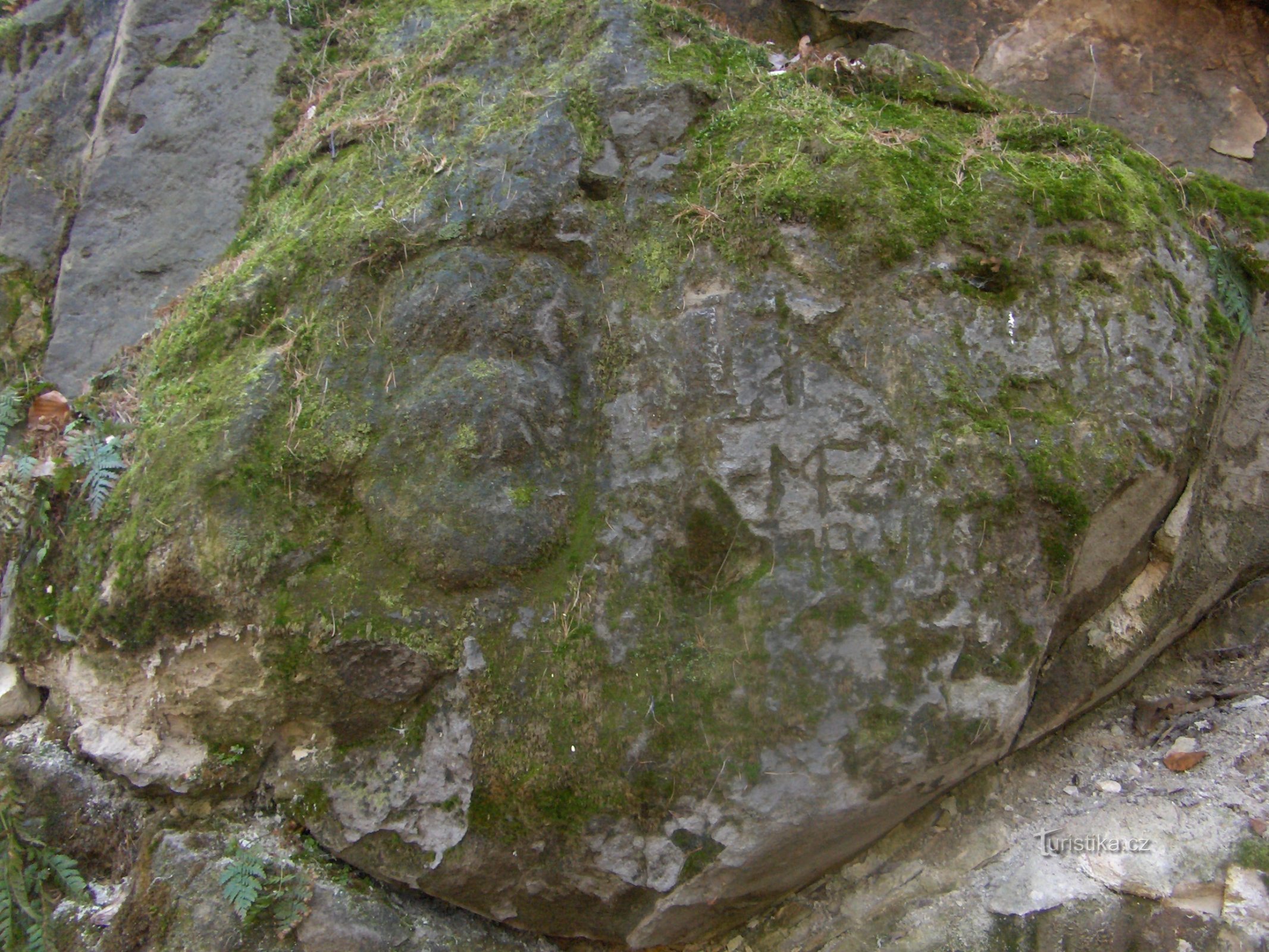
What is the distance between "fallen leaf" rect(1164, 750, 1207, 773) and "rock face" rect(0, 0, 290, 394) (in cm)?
535

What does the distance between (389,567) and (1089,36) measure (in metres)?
4.76

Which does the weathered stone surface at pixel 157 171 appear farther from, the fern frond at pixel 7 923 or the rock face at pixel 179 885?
the fern frond at pixel 7 923

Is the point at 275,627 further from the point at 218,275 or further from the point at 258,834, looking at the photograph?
the point at 218,275

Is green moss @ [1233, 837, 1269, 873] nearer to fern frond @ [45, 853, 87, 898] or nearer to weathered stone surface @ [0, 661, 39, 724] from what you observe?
fern frond @ [45, 853, 87, 898]

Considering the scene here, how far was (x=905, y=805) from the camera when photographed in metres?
3.10

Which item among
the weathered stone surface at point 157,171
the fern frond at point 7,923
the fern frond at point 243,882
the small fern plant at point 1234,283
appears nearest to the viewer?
the fern frond at point 243,882

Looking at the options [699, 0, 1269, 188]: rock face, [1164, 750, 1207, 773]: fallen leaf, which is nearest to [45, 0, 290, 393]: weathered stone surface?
[699, 0, 1269, 188]: rock face

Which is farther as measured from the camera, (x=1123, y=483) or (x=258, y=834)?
(x=258, y=834)

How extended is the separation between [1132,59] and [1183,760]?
3.81 m

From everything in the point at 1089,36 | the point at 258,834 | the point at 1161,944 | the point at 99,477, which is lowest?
the point at 258,834

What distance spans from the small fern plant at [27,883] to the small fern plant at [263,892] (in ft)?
2.47

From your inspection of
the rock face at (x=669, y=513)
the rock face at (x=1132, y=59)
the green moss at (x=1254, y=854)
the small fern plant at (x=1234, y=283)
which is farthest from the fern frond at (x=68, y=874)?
the rock face at (x=1132, y=59)

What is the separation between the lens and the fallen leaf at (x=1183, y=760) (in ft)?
10.2

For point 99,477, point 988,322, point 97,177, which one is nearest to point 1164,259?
point 988,322
